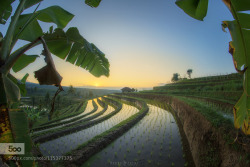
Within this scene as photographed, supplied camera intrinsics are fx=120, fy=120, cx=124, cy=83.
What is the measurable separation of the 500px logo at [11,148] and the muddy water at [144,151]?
13.2ft

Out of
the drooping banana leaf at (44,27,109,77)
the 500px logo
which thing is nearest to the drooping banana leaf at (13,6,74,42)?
the drooping banana leaf at (44,27,109,77)

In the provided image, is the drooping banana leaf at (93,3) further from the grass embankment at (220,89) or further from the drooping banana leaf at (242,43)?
the grass embankment at (220,89)

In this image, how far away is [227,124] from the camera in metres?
2.93

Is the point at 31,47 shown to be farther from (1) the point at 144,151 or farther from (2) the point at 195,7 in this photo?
(1) the point at 144,151

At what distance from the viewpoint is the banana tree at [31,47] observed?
77cm

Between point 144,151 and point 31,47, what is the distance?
17.2ft

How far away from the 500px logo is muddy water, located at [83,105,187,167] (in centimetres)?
402

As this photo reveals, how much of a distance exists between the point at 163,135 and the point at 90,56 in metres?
5.88

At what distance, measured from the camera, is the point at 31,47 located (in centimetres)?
108

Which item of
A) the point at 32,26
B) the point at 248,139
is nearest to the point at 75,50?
the point at 32,26

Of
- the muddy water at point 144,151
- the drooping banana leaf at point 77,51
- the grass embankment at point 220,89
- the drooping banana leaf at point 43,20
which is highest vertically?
the drooping banana leaf at point 43,20

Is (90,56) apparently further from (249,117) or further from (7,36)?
(249,117)

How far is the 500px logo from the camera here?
726 millimetres

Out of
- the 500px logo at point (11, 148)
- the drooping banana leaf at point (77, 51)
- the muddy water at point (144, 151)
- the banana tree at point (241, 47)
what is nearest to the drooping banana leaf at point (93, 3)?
the drooping banana leaf at point (77, 51)
